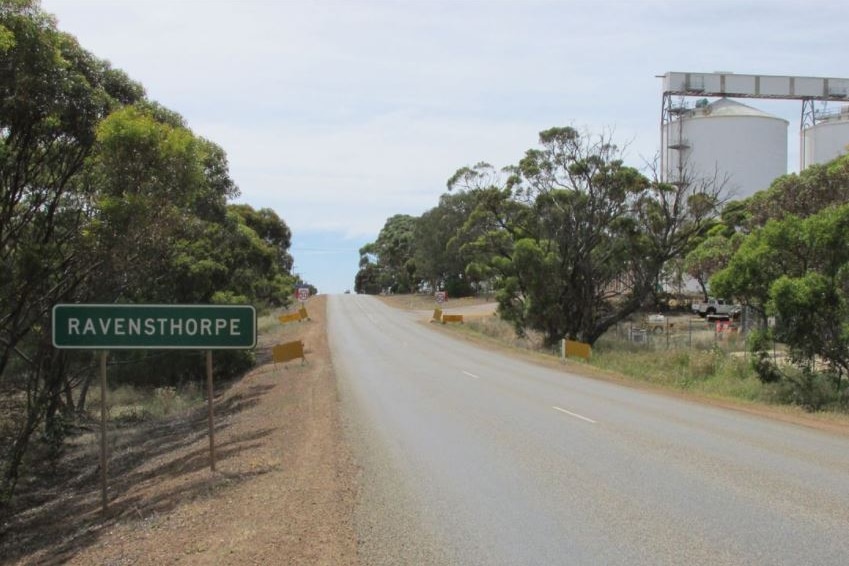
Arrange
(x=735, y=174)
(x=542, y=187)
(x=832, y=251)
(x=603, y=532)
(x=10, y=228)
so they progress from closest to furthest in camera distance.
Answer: (x=603, y=532) < (x=10, y=228) < (x=832, y=251) < (x=542, y=187) < (x=735, y=174)

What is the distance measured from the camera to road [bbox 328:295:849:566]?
6.25 meters

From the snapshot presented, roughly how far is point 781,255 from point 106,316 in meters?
18.4

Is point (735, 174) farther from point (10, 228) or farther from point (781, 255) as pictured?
point (10, 228)

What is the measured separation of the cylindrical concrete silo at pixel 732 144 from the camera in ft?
220

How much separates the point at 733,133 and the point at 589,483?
66105mm

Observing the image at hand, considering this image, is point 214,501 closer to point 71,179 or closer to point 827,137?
point 71,179

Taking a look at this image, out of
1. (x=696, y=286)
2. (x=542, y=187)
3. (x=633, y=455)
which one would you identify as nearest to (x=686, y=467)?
(x=633, y=455)

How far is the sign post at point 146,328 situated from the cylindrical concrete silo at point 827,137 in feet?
228

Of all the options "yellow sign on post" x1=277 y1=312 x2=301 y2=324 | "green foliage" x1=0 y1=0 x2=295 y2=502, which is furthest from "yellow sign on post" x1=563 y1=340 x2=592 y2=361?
"yellow sign on post" x1=277 y1=312 x2=301 y2=324

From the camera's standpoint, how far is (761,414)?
52.7 ft

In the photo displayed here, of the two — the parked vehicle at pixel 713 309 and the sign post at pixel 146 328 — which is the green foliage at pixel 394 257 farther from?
the sign post at pixel 146 328

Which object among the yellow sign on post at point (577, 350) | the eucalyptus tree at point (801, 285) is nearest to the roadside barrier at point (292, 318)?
the yellow sign on post at point (577, 350)

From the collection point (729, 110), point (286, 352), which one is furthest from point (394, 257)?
point (286, 352)

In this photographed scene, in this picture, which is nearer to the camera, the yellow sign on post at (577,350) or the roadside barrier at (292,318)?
the yellow sign on post at (577,350)
